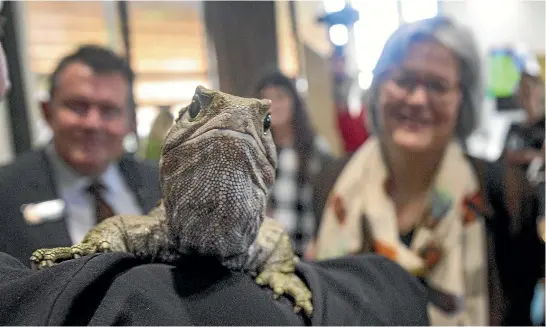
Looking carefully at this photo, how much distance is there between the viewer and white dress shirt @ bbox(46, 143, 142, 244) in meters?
0.45

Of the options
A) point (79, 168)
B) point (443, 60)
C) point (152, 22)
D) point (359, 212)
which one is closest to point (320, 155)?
point (359, 212)

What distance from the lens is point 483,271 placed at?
897 millimetres

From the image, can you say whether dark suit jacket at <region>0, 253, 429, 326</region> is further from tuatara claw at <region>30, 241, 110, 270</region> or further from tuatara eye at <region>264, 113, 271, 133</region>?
tuatara eye at <region>264, 113, 271, 133</region>

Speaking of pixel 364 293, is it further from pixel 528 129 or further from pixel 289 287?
pixel 528 129

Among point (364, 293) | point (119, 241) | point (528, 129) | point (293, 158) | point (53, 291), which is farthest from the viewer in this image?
point (528, 129)

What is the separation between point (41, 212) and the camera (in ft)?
1.35

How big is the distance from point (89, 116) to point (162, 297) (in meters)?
0.21

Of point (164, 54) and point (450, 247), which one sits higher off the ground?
point (164, 54)

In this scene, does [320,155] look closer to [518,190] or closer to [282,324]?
[518,190]

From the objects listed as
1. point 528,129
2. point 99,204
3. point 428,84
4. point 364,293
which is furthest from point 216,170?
point 528,129

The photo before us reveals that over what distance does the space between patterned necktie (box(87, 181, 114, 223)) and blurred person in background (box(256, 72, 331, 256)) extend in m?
0.20

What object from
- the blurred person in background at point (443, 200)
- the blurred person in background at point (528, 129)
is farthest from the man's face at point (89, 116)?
the blurred person in background at point (528, 129)

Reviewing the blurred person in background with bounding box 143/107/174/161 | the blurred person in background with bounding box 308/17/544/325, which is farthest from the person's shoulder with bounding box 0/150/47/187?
the blurred person in background with bounding box 308/17/544/325

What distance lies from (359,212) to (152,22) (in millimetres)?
542
